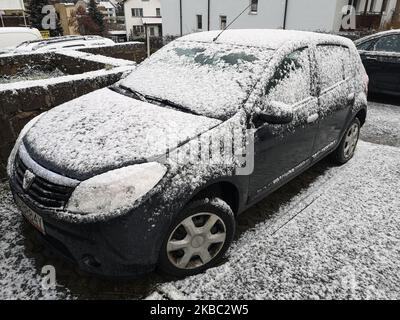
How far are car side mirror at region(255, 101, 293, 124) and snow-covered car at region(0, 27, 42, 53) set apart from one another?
32.3 feet

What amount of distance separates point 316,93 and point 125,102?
1.85m

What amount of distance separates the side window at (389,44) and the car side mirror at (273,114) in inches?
232

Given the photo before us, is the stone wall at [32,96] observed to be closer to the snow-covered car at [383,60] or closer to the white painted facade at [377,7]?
the snow-covered car at [383,60]

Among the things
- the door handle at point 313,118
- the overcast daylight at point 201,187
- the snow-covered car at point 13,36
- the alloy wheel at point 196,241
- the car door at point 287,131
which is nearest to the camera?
the overcast daylight at point 201,187

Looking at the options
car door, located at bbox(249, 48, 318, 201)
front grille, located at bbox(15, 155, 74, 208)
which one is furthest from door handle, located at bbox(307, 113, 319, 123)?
front grille, located at bbox(15, 155, 74, 208)

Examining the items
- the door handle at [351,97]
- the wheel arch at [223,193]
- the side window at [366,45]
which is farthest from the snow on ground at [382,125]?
the wheel arch at [223,193]

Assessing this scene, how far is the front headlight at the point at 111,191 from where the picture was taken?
2.07 meters

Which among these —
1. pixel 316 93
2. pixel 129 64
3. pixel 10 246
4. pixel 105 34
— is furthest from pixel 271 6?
pixel 105 34

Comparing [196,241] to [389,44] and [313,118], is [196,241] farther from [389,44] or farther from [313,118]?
[389,44]

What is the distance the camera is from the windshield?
273 centimetres

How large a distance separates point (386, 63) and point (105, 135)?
6922mm

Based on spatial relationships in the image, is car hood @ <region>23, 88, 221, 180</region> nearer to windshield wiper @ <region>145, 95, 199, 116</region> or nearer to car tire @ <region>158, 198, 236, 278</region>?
windshield wiper @ <region>145, 95, 199, 116</region>

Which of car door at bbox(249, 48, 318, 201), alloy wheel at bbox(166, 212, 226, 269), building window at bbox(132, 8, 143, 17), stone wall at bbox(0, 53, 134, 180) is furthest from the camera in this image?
building window at bbox(132, 8, 143, 17)
